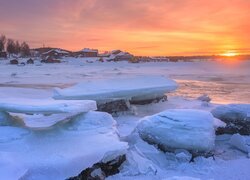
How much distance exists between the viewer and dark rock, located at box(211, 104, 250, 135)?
224 inches

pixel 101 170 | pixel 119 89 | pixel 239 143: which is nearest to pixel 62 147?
pixel 101 170

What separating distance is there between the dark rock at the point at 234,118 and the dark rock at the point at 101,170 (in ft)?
7.33

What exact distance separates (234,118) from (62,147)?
314 centimetres

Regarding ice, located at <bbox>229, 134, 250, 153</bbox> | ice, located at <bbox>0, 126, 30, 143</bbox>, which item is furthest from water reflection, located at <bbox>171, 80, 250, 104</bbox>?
ice, located at <bbox>0, 126, 30, 143</bbox>

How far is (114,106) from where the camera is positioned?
24.4 ft

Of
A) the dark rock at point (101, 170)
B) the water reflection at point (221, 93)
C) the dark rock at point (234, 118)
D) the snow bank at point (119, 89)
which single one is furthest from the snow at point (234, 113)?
the water reflection at point (221, 93)

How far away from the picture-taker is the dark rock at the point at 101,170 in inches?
148

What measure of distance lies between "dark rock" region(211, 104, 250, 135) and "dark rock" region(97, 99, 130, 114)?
6.64ft

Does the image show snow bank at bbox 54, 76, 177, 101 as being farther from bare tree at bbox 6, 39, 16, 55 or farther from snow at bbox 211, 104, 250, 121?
bare tree at bbox 6, 39, 16, 55

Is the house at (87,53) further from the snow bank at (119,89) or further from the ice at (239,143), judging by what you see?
the ice at (239,143)

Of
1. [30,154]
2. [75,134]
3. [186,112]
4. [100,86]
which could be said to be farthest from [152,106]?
[30,154]

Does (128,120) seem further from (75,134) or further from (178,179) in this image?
(178,179)

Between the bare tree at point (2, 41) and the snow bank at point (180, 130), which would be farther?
the bare tree at point (2, 41)

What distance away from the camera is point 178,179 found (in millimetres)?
3123
